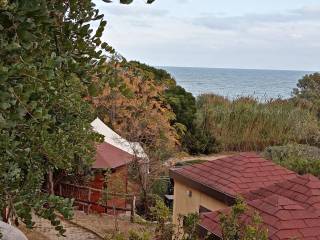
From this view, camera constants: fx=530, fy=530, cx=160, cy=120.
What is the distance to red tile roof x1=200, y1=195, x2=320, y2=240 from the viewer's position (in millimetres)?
5031

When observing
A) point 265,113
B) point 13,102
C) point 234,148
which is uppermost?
point 13,102

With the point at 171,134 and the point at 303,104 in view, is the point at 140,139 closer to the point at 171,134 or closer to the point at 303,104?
the point at 171,134

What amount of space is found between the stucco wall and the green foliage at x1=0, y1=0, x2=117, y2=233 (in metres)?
5.10

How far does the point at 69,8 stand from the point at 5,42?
56cm

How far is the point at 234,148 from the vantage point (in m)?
26.1

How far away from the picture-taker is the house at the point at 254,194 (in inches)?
206

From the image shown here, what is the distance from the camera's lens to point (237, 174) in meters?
8.18

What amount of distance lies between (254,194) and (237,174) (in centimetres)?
99

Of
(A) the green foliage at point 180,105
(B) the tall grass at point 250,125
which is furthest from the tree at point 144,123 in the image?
(B) the tall grass at point 250,125

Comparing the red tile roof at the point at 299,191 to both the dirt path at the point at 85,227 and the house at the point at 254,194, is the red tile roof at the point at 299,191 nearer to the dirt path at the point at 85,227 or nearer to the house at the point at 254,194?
the house at the point at 254,194

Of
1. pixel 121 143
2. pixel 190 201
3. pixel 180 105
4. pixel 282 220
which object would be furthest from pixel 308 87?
pixel 282 220

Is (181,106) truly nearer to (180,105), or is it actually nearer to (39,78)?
(180,105)

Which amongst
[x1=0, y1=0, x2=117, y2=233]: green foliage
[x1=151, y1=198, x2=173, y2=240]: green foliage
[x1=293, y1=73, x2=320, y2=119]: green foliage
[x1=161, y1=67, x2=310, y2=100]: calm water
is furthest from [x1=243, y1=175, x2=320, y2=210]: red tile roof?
[x1=293, y1=73, x2=320, y2=119]: green foliage

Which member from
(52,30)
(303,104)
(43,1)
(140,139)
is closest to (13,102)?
(43,1)
